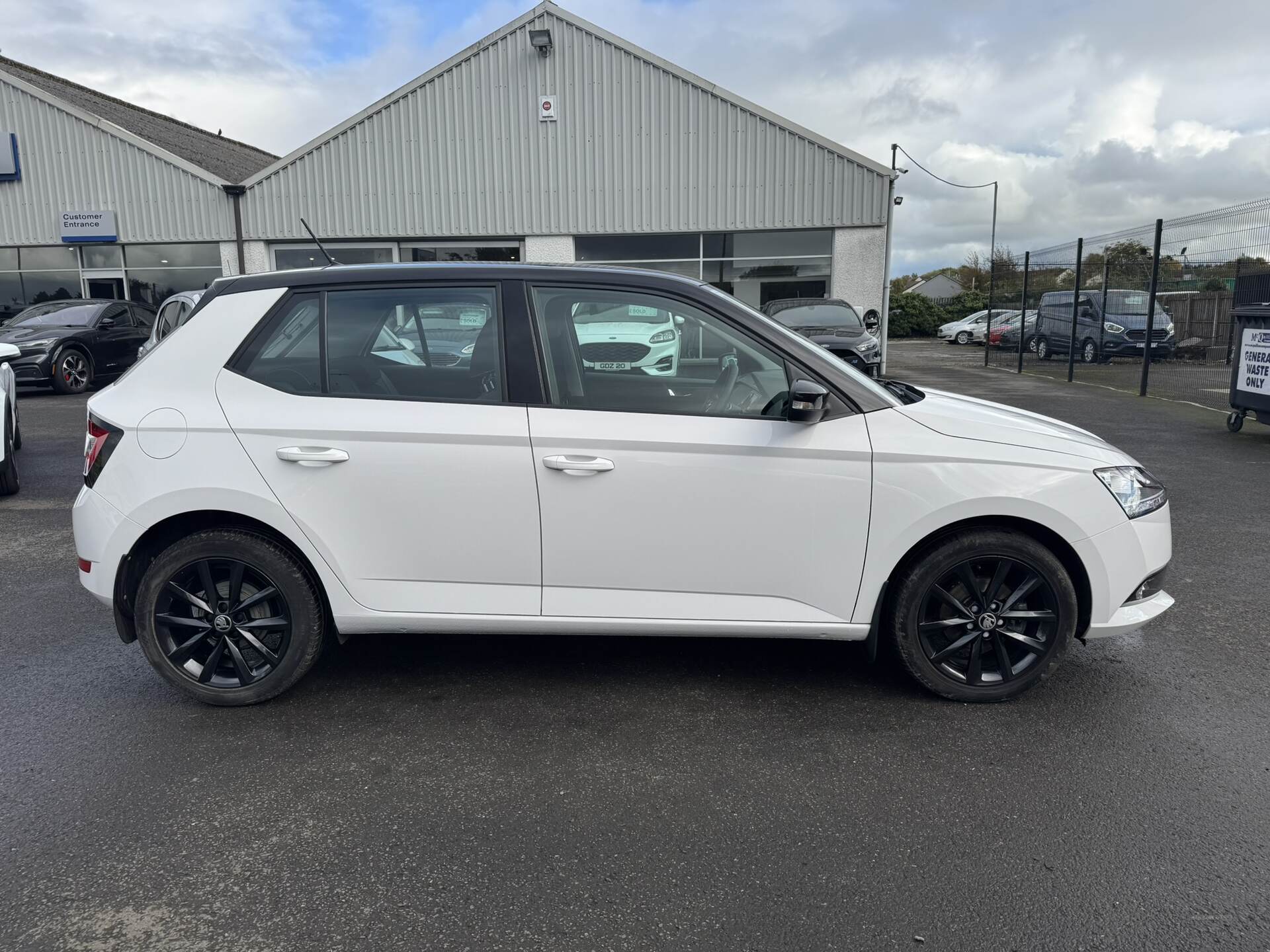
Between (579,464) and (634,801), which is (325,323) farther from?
(634,801)

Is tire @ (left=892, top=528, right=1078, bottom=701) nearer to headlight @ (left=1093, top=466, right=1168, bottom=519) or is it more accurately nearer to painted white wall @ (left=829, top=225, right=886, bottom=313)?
headlight @ (left=1093, top=466, right=1168, bottom=519)

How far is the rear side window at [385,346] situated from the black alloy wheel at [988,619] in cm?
193

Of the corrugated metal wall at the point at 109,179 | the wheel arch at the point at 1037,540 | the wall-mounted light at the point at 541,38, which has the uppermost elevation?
the wall-mounted light at the point at 541,38

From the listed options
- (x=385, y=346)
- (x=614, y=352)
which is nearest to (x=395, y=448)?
(x=385, y=346)

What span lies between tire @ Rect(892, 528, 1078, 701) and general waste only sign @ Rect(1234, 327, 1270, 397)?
7.81 meters

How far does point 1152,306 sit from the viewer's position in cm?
1365

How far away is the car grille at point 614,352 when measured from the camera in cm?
349

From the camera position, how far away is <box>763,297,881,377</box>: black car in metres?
13.9

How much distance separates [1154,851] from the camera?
2.63 metres

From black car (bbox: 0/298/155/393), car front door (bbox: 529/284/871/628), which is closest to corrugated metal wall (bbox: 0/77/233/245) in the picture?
black car (bbox: 0/298/155/393)

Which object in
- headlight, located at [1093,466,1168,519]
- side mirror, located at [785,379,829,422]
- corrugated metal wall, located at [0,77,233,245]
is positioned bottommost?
headlight, located at [1093,466,1168,519]

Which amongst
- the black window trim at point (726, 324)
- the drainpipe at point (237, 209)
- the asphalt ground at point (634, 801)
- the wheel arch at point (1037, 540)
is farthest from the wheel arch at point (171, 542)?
the drainpipe at point (237, 209)

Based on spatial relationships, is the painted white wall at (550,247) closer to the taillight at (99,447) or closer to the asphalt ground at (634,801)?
the asphalt ground at (634,801)

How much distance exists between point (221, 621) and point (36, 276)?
2372cm
